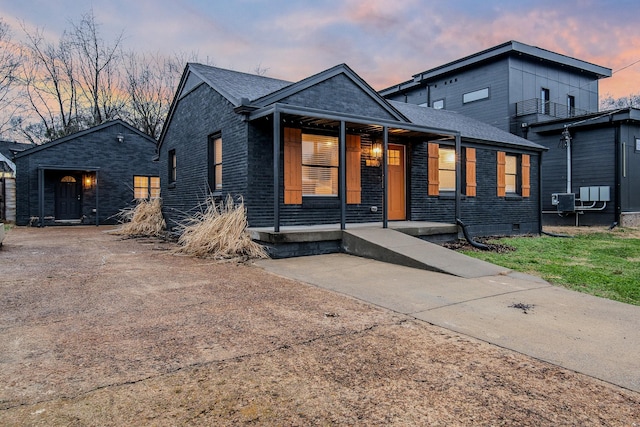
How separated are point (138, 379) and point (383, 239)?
17.8 feet

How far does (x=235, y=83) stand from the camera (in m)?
9.62

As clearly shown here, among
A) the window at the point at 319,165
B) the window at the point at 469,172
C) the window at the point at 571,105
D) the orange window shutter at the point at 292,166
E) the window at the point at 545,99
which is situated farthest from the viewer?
the window at the point at 571,105

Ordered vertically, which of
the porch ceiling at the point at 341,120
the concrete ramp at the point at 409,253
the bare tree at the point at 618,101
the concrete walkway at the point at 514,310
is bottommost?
the concrete walkway at the point at 514,310

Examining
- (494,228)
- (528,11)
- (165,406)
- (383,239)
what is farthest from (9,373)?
(528,11)

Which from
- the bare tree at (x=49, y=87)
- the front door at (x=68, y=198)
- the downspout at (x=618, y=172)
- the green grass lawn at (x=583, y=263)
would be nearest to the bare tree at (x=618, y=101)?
the downspout at (x=618, y=172)

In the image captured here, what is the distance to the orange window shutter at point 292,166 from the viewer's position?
8289 mm

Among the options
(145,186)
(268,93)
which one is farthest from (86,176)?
(268,93)

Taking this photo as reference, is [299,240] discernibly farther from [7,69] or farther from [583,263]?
[7,69]

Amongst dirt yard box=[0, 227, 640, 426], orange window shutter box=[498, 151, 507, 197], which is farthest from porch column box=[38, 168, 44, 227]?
orange window shutter box=[498, 151, 507, 197]

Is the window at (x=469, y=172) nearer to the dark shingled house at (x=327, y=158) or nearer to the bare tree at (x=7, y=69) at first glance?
the dark shingled house at (x=327, y=158)

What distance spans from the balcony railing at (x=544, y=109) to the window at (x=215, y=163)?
14359mm

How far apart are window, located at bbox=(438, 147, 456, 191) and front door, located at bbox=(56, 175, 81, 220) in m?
15.5

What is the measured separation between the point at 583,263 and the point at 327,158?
5396 millimetres

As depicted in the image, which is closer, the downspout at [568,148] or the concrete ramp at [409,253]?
the concrete ramp at [409,253]
